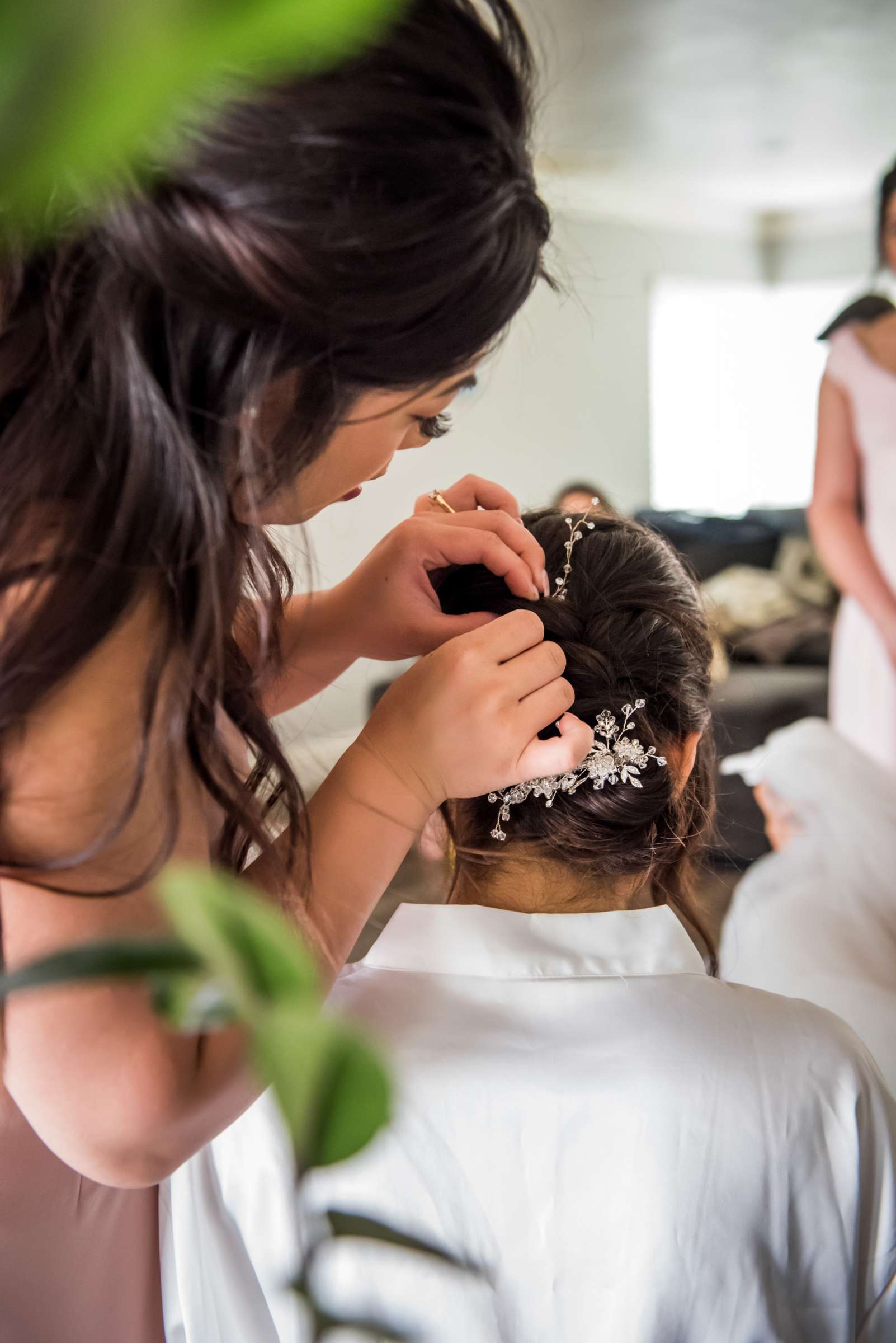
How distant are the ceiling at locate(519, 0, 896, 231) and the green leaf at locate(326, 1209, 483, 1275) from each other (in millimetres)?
2409

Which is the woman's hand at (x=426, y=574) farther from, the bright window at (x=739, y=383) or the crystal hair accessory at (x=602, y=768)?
the bright window at (x=739, y=383)

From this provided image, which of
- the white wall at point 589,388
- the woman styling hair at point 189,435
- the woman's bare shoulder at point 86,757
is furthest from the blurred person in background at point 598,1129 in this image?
the white wall at point 589,388

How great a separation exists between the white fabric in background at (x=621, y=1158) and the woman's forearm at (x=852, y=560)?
4.37ft

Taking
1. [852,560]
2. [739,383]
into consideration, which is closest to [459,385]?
[852,560]

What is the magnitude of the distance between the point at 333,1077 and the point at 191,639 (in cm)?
38

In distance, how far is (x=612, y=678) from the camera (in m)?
0.84

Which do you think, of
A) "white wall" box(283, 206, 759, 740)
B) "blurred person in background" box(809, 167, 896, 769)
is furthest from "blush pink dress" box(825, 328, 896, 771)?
"white wall" box(283, 206, 759, 740)

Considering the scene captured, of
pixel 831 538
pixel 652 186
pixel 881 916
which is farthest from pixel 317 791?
pixel 652 186

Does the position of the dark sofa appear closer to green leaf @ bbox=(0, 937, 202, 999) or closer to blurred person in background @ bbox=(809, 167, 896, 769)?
blurred person in background @ bbox=(809, 167, 896, 769)

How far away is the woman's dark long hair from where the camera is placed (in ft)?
1.39

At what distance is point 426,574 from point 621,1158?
448 mm

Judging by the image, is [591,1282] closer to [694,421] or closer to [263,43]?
[263,43]

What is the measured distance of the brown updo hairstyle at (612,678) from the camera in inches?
33.0

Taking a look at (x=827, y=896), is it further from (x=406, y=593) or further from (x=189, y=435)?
(x=189, y=435)
